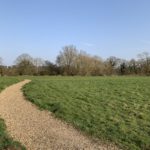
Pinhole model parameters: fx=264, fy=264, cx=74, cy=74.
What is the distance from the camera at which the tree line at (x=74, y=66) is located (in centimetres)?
8382

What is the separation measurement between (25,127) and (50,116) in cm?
244

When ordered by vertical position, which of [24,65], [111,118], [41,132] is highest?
[24,65]

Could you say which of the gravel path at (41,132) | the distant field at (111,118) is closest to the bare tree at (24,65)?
the distant field at (111,118)

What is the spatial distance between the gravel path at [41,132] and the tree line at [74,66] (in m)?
65.7

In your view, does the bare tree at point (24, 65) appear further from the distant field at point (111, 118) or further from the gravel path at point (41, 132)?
the gravel path at point (41, 132)

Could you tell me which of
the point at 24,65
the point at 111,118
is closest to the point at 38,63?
the point at 24,65

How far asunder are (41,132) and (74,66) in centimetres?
7616

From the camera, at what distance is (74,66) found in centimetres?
8725

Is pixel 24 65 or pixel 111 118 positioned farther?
pixel 24 65

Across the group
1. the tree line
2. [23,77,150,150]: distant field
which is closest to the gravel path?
[23,77,150,150]: distant field

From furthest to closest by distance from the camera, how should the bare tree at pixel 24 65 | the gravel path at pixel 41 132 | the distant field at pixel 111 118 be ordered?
the bare tree at pixel 24 65, the distant field at pixel 111 118, the gravel path at pixel 41 132

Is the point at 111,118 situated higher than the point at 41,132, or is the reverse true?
the point at 111,118

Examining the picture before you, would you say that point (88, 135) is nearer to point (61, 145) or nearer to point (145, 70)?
point (61, 145)

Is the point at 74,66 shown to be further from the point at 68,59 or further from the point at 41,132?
the point at 41,132
